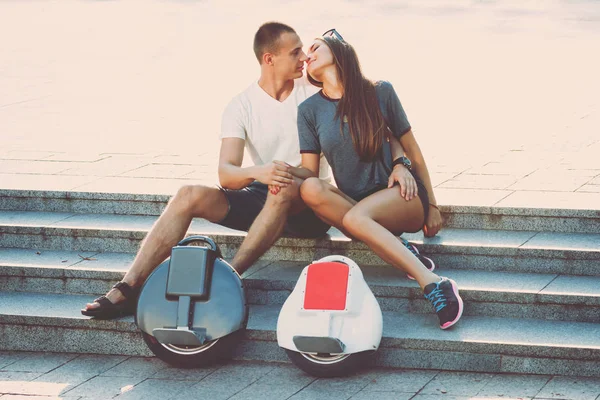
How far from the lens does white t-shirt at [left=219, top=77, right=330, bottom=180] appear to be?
6117mm

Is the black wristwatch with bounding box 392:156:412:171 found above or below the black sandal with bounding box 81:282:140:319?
above

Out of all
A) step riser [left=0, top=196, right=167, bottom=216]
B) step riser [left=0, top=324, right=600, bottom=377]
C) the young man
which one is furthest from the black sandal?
step riser [left=0, top=196, right=167, bottom=216]

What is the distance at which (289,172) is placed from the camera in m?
5.81

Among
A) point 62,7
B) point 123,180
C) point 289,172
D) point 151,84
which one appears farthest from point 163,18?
point 289,172

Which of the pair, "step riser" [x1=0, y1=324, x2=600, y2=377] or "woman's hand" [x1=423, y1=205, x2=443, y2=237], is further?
"woman's hand" [x1=423, y1=205, x2=443, y2=237]

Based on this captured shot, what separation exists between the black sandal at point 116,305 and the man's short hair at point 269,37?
5.07ft

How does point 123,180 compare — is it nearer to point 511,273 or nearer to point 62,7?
point 511,273

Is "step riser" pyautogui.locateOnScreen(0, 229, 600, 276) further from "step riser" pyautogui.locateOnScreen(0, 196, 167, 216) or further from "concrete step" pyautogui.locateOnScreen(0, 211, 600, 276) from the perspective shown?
"step riser" pyautogui.locateOnScreen(0, 196, 167, 216)

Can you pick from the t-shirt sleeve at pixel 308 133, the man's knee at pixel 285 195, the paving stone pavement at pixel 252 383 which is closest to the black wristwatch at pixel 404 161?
the t-shirt sleeve at pixel 308 133

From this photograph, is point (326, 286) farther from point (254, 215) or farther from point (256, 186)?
point (256, 186)

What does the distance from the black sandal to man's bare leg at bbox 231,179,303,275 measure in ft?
1.86

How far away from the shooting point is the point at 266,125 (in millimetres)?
6133

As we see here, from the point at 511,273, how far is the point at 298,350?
1414mm

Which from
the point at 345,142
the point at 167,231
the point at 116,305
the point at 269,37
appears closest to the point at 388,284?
the point at 345,142
